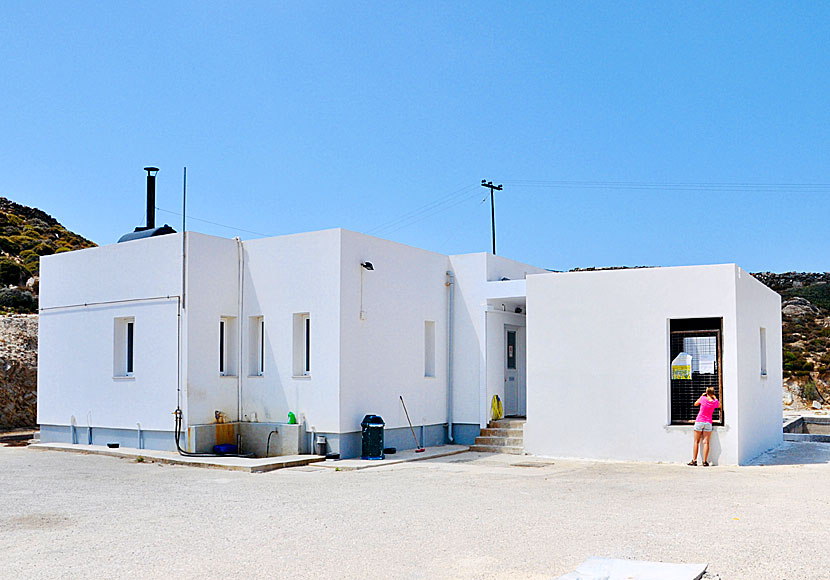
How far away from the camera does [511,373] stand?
59.4ft

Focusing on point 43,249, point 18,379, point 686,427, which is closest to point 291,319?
point 686,427

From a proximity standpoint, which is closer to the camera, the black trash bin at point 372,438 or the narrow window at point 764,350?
the black trash bin at point 372,438

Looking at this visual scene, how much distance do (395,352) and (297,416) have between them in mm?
2355

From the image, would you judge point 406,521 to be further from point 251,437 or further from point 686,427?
point 686,427

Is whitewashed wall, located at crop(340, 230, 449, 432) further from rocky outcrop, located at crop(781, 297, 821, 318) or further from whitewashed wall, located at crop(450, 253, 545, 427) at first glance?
rocky outcrop, located at crop(781, 297, 821, 318)

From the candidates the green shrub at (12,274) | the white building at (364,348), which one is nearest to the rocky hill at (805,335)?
the white building at (364,348)

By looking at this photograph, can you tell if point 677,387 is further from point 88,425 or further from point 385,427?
point 88,425

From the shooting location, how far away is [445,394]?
17.4m

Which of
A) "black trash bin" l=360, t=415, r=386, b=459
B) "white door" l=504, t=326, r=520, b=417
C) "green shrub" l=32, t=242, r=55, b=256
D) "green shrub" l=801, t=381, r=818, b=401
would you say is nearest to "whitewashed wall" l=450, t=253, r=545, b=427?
"white door" l=504, t=326, r=520, b=417

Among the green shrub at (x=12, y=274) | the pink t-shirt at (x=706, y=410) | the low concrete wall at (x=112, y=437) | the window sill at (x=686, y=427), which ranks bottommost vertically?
the low concrete wall at (x=112, y=437)

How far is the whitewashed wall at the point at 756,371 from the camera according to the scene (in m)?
14.4

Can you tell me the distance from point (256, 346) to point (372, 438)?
3177 mm

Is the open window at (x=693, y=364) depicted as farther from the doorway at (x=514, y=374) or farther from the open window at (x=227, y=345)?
the open window at (x=227, y=345)

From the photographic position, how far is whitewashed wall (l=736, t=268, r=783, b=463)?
14391 mm
